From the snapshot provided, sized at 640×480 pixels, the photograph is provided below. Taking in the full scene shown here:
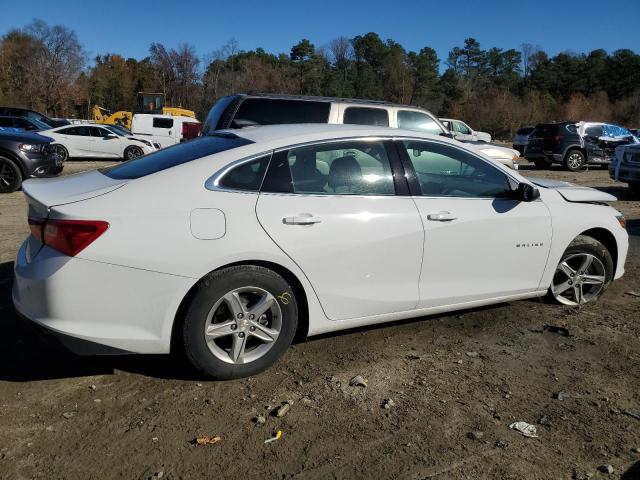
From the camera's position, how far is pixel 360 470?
2.62m

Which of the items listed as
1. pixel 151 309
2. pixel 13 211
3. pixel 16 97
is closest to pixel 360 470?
pixel 151 309

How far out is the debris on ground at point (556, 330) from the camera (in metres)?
4.27

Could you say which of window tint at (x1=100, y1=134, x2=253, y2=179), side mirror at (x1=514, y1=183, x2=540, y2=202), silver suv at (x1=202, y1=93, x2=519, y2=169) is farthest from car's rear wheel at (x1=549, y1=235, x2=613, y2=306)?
silver suv at (x1=202, y1=93, x2=519, y2=169)

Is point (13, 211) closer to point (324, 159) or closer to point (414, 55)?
point (324, 159)

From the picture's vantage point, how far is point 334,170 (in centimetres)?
373

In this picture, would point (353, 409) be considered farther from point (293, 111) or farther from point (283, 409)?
point (293, 111)

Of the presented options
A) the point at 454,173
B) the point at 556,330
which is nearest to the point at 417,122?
the point at 454,173

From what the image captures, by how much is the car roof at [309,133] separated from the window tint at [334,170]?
7 cm

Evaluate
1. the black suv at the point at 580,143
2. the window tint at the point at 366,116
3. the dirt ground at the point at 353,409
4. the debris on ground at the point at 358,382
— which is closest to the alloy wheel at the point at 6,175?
the window tint at the point at 366,116

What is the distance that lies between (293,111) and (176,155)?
4573 millimetres

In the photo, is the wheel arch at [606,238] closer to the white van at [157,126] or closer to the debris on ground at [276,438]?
the debris on ground at [276,438]

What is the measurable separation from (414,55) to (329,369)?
95576mm

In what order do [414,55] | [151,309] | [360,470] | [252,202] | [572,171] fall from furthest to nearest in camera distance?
1. [414,55]
2. [572,171]
3. [252,202]
4. [151,309]
5. [360,470]

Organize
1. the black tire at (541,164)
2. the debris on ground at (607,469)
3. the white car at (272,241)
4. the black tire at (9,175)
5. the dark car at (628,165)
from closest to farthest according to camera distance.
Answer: the debris on ground at (607,469) < the white car at (272,241) < the black tire at (9,175) < the dark car at (628,165) < the black tire at (541,164)
